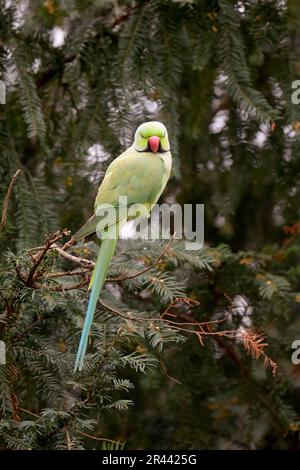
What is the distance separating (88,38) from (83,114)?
382mm

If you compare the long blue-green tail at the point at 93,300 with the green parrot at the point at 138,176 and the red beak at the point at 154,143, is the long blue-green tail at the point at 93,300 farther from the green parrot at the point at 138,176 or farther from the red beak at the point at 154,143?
the red beak at the point at 154,143

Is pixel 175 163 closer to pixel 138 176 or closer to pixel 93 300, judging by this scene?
pixel 138 176

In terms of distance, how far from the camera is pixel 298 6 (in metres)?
3.37

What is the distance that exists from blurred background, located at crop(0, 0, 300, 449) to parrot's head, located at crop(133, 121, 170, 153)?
182mm

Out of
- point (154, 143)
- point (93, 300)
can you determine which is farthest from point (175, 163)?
point (93, 300)

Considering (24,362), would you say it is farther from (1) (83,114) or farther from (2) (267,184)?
(2) (267,184)

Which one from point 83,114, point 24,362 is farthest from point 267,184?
point 24,362

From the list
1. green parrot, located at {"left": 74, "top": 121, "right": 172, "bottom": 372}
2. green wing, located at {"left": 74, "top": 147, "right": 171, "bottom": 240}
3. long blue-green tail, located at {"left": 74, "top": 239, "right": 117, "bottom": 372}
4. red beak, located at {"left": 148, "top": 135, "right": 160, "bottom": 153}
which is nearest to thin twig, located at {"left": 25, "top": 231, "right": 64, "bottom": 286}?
long blue-green tail, located at {"left": 74, "top": 239, "right": 117, "bottom": 372}

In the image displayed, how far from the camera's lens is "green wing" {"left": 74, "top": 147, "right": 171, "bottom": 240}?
10.0 feet

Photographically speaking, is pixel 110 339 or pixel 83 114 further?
pixel 83 114

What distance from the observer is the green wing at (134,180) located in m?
3.05

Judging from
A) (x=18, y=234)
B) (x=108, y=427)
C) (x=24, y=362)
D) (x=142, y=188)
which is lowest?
(x=108, y=427)

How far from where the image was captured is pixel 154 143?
3119 millimetres

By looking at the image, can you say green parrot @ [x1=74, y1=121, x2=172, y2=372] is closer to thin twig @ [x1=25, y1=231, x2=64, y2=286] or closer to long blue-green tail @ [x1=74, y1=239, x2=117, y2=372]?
long blue-green tail @ [x1=74, y1=239, x2=117, y2=372]
